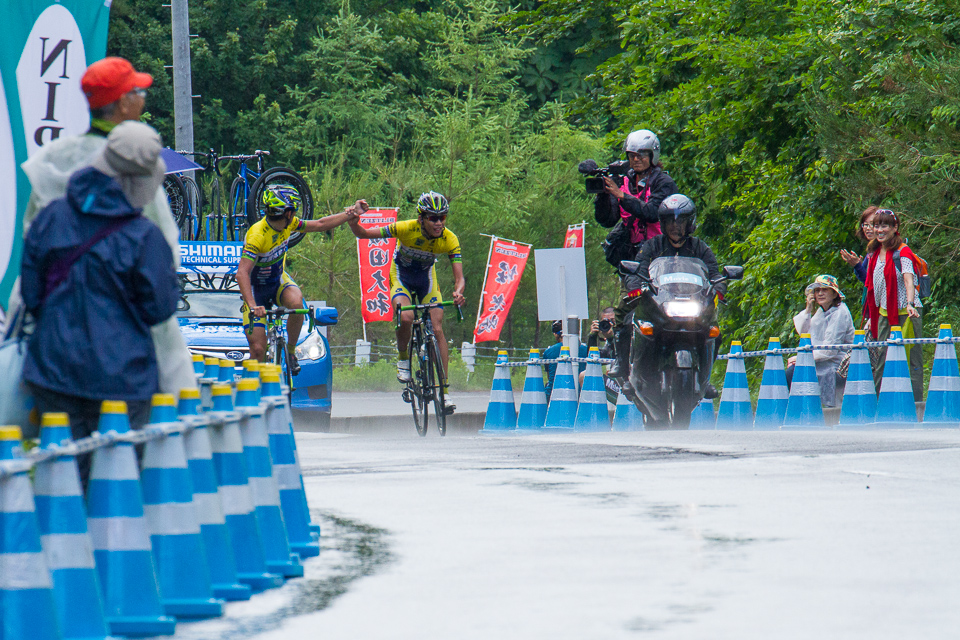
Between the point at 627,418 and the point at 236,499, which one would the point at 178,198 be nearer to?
the point at 627,418

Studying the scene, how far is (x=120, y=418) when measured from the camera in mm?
5172

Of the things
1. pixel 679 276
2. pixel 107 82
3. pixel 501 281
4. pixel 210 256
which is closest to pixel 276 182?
pixel 210 256

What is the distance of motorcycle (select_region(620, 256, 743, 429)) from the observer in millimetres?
13438

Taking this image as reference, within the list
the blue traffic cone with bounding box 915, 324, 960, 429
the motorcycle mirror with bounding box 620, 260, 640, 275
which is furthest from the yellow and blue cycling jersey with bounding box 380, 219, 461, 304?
the blue traffic cone with bounding box 915, 324, 960, 429

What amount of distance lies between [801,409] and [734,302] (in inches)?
429

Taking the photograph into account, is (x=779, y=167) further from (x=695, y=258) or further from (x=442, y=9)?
(x=442, y=9)

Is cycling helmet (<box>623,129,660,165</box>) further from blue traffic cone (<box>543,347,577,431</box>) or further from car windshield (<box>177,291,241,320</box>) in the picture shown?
car windshield (<box>177,291,241,320</box>)

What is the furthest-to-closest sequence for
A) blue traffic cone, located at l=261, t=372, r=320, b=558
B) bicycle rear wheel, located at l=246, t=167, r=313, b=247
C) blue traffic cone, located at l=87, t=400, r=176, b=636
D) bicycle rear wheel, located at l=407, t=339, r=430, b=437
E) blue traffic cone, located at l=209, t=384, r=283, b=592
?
bicycle rear wheel, located at l=246, t=167, r=313, b=247, bicycle rear wheel, located at l=407, t=339, r=430, b=437, blue traffic cone, located at l=261, t=372, r=320, b=558, blue traffic cone, located at l=209, t=384, r=283, b=592, blue traffic cone, located at l=87, t=400, r=176, b=636

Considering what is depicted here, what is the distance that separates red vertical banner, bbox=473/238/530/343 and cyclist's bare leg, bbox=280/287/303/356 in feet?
75.5

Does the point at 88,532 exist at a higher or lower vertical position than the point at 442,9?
lower

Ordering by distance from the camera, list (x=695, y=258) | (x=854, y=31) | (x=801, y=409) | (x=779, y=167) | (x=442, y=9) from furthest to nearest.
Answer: (x=442, y=9) → (x=779, y=167) → (x=854, y=31) → (x=801, y=409) → (x=695, y=258)

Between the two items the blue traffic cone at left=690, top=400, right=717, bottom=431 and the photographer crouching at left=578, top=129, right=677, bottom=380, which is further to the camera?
the blue traffic cone at left=690, top=400, right=717, bottom=431

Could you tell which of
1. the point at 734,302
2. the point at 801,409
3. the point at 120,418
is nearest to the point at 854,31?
the point at 734,302

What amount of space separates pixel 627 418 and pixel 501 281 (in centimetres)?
2280
